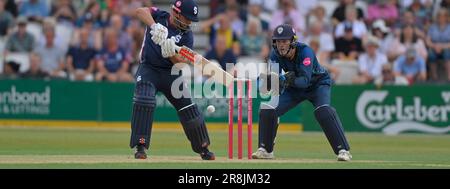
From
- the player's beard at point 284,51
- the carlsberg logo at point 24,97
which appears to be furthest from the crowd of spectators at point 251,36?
the player's beard at point 284,51

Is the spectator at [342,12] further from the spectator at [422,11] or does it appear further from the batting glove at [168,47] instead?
the batting glove at [168,47]

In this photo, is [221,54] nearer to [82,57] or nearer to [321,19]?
[321,19]

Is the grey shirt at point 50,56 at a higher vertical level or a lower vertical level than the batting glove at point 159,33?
lower

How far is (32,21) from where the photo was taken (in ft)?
82.3

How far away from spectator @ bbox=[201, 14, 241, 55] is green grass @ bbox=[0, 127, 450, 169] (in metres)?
2.80

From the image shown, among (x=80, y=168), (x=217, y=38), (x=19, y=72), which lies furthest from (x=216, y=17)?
(x=80, y=168)

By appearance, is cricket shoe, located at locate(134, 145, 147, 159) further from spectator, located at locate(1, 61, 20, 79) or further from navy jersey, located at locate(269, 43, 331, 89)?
spectator, located at locate(1, 61, 20, 79)

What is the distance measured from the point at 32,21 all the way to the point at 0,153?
11.1 metres

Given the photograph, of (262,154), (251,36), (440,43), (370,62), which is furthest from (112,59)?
(262,154)

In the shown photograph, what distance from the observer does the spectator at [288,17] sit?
24.5 metres

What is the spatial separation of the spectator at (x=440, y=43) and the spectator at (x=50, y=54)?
859 cm

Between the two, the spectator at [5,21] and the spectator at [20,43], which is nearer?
the spectator at [20,43]

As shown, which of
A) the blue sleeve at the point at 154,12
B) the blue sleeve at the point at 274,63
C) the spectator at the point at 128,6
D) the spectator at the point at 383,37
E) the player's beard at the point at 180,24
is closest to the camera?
the player's beard at the point at 180,24
